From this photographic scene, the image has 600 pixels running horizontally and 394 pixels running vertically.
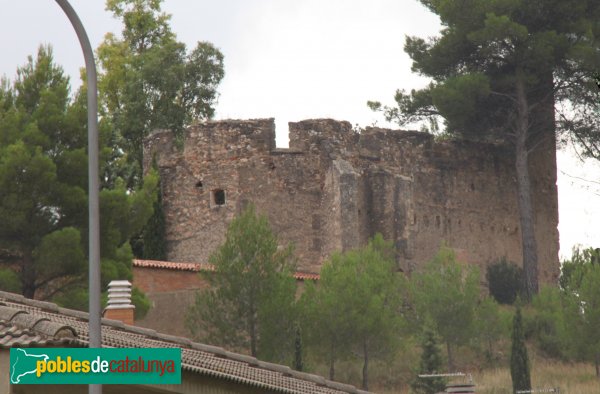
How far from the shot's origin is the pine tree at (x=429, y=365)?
33.8 m

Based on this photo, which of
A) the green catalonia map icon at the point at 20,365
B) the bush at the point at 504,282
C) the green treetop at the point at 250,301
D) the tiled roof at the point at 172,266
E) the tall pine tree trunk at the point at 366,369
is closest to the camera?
the green catalonia map icon at the point at 20,365

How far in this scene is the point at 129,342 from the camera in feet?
47.1

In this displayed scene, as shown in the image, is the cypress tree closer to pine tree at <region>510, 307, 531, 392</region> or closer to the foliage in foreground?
the foliage in foreground

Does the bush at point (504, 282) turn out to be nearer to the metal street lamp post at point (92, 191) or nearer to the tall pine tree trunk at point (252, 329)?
the tall pine tree trunk at point (252, 329)

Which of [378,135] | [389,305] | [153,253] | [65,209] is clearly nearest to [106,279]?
[65,209]

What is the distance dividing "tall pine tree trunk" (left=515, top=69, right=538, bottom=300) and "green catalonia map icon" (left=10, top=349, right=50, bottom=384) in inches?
1302

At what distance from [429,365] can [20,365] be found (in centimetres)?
2291

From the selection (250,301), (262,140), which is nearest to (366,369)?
(250,301)

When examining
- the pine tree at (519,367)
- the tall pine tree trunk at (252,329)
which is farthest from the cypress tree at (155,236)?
the pine tree at (519,367)

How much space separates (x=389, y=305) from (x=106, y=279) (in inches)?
334

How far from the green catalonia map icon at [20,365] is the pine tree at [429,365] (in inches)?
850

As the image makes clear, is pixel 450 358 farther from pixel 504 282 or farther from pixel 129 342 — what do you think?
pixel 129 342

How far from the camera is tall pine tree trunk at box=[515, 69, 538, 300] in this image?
147 ft

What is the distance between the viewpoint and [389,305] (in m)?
36.3
